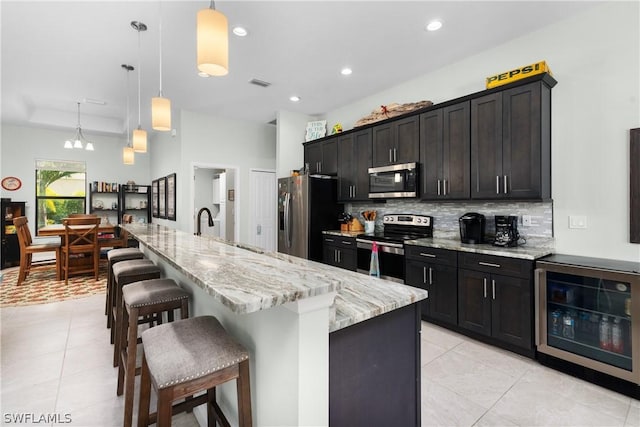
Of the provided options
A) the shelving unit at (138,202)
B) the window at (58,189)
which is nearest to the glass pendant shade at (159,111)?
the shelving unit at (138,202)

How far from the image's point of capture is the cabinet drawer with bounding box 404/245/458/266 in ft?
9.75

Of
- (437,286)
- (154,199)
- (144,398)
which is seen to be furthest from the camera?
(154,199)

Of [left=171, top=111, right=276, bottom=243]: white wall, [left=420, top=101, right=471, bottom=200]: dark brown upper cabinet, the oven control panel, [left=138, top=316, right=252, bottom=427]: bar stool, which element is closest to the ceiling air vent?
[left=171, top=111, right=276, bottom=243]: white wall

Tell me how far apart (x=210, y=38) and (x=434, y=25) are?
221cm

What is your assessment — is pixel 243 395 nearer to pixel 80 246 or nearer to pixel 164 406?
pixel 164 406

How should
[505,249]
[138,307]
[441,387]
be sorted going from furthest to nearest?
[505,249] → [441,387] → [138,307]

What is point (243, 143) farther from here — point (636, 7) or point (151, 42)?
point (636, 7)

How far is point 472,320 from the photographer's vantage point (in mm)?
2842

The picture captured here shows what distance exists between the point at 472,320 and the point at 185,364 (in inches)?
103

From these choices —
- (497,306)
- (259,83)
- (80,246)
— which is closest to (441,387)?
(497,306)

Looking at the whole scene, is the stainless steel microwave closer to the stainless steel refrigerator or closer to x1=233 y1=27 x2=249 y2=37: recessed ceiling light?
the stainless steel refrigerator

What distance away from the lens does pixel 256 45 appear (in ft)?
10.2

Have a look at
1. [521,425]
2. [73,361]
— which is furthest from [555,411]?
[73,361]

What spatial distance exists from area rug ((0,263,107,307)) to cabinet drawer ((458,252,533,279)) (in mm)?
4891
